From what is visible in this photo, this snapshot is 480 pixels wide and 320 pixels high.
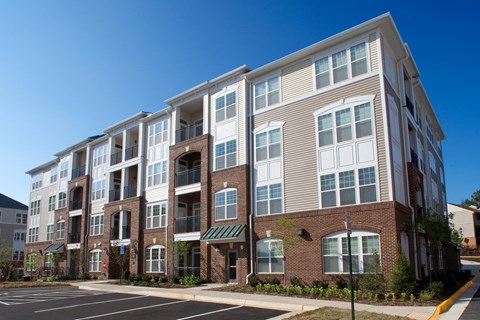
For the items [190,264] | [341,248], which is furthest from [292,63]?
[190,264]

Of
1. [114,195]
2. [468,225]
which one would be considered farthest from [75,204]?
[468,225]

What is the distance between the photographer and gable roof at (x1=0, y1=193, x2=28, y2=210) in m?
64.6

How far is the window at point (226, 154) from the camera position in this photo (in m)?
25.9

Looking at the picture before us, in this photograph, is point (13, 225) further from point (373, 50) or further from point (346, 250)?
point (373, 50)

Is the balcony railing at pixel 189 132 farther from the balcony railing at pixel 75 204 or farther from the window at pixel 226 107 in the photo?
the balcony railing at pixel 75 204

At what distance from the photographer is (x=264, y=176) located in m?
24.0

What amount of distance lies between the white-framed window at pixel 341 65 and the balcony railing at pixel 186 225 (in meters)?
12.7

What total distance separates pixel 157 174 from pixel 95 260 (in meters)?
10.9

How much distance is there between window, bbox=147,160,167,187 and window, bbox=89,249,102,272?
900 centimetres

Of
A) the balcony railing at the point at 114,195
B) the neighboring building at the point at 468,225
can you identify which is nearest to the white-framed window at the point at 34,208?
the balcony railing at the point at 114,195

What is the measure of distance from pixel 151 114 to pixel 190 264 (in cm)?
1197

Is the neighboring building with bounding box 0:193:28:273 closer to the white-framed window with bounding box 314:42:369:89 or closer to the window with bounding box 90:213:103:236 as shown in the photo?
the window with bounding box 90:213:103:236

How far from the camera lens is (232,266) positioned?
83.1 feet

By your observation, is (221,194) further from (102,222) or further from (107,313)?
(102,222)
